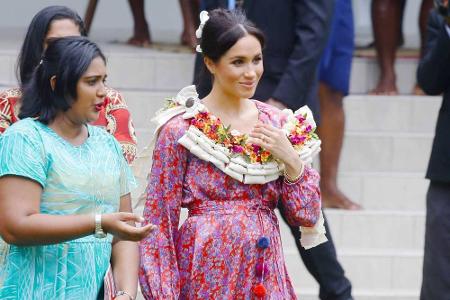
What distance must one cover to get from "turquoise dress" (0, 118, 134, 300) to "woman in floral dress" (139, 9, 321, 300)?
40cm

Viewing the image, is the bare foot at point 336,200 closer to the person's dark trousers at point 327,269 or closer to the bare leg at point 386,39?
the bare leg at point 386,39

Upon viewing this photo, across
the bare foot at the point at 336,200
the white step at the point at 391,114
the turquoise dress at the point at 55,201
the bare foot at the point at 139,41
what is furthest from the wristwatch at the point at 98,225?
the bare foot at the point at 139,41

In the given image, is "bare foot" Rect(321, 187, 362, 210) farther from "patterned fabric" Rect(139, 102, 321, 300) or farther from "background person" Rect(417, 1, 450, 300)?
"patterned fabric" Rect(139, 102, 321, 300)

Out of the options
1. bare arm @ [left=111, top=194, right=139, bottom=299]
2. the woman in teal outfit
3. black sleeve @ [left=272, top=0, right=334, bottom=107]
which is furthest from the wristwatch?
black sleeve @ [left=272, top=0, right=334, bottom=107]

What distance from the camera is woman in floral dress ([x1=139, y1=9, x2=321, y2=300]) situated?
4672mm

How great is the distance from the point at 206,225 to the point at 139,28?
17.3 ft

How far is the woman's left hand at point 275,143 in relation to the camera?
4641 millimetres

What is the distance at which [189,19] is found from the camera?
970 cm

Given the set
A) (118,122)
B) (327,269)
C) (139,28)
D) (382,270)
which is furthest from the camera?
(139,28)

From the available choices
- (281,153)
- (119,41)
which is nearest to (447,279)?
(281,153)

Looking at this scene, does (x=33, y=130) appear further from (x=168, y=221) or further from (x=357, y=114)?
(x=357, y=114)

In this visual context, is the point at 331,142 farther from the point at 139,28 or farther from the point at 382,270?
the point at 139,28

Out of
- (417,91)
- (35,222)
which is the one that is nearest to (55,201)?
(35,222)

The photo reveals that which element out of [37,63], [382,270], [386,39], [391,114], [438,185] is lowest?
[382,270]
